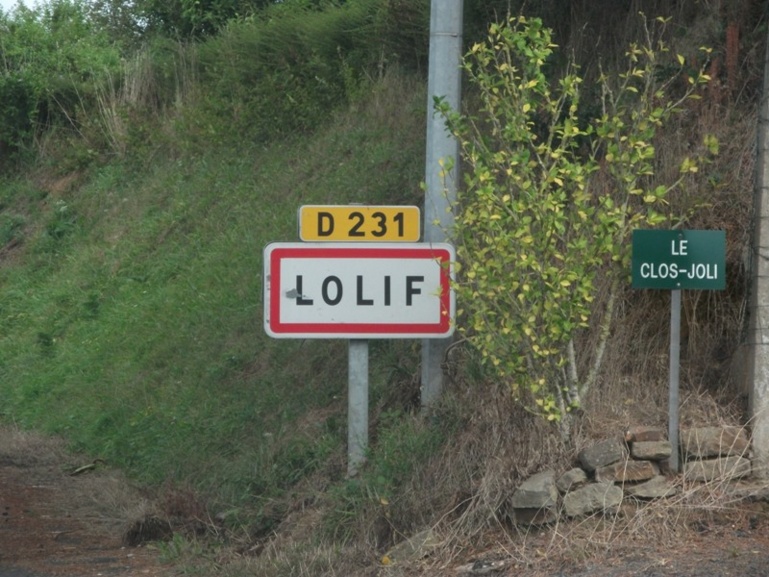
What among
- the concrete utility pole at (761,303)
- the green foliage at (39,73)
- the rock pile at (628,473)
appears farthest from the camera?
the green foliage at (39,73)

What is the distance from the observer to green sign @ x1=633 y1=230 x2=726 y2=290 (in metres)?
6.84

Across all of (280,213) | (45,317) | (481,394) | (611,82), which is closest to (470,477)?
(481,394)

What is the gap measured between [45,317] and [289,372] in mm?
8079

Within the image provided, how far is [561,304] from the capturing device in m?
6.80

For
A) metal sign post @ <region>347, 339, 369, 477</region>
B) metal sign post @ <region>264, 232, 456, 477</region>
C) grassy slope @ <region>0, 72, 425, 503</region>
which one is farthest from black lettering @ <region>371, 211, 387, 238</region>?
grassy slope @ <region>0, 72, 425, 503</region>

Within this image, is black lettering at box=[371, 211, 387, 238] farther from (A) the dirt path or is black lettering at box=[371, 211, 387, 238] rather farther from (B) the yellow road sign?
(A) the dirt path

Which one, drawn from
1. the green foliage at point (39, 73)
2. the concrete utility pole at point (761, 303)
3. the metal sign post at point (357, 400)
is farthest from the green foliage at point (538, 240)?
the green foliage at point (39, 73)

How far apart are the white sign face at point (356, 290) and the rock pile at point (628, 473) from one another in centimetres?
156

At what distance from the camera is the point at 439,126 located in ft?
26.8

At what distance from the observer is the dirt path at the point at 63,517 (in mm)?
8164

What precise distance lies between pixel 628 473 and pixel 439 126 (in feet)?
8.62

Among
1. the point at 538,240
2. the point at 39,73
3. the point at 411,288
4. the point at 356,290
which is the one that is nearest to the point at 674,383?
the point at 538,240

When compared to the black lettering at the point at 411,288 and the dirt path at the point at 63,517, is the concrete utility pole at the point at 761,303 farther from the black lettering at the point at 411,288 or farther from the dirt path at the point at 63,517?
the dirt path at the point at 63,517

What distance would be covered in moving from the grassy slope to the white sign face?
55.7 inches
